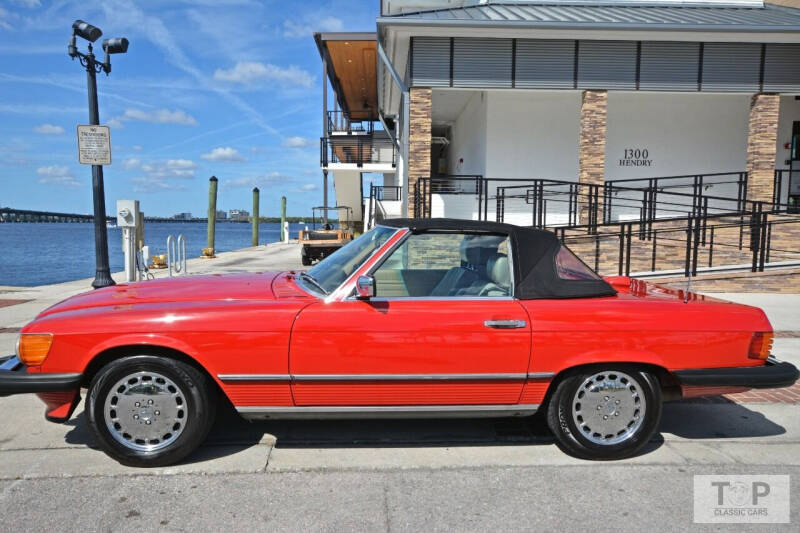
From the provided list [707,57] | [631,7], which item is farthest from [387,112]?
[707,57]

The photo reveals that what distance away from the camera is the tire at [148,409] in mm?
3238

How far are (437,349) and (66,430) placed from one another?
272cm

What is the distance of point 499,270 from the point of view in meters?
3.69

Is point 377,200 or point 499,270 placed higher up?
point 377,200

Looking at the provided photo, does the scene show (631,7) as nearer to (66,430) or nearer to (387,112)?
(387,112)

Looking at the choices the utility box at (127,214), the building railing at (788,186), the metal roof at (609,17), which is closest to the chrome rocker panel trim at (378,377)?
the utility box at (127,214)

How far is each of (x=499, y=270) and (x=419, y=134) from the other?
31.8 ft

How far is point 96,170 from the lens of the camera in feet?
32.2

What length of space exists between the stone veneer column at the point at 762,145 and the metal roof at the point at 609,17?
170 cm

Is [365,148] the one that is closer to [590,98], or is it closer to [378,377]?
[590,98]

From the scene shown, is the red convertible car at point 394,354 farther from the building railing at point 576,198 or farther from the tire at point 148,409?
the building railing at point 576,198

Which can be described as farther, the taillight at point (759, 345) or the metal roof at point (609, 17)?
the metal roof at point (609, 17)

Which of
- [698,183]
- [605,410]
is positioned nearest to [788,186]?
[698,183]

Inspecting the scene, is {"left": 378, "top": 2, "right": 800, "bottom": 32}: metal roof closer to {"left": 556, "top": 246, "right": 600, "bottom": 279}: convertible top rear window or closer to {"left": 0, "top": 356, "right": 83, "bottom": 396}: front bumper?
{"left": 556, "top": 246, "right": 600, "bottom": 279}: convertible top rear window
